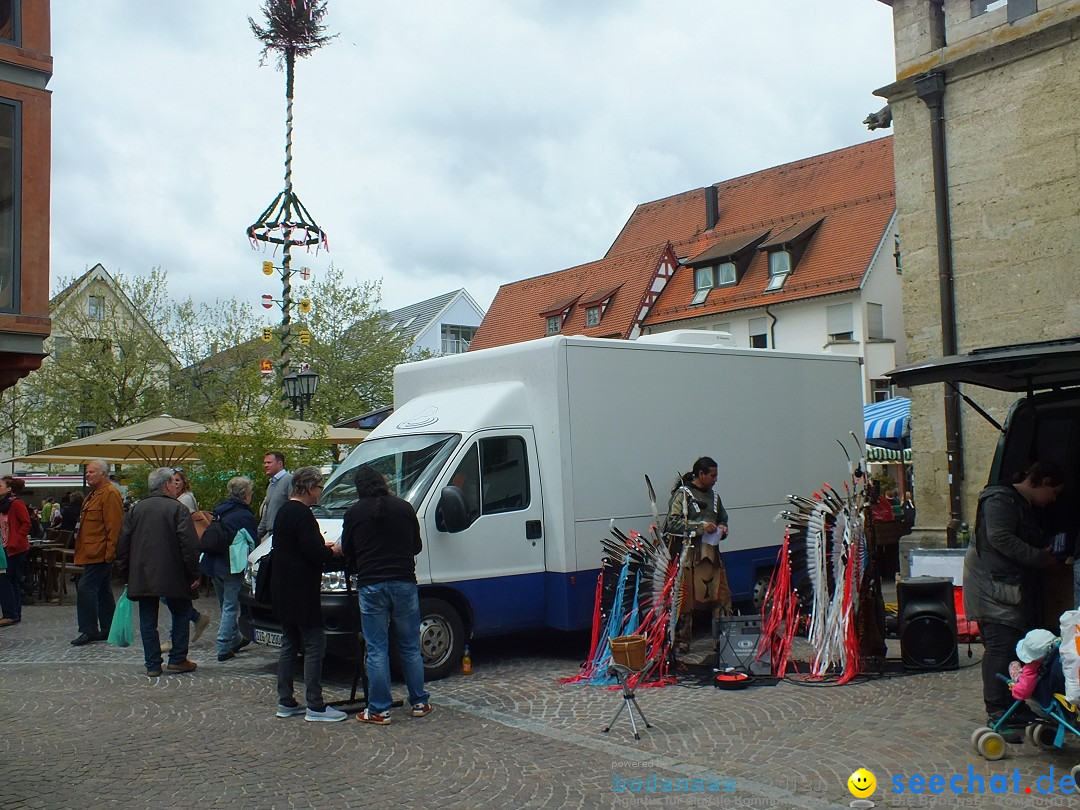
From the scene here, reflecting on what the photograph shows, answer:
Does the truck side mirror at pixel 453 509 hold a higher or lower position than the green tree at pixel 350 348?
lower

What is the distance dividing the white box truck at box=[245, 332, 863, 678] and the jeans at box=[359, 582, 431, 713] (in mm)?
824

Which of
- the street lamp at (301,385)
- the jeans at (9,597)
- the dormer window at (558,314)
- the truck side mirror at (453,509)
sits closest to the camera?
the truck side mirror at (453,509)

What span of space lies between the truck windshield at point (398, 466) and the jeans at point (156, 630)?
1.44 meters

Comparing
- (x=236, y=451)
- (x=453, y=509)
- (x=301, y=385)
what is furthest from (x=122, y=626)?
(x=301, y=385)

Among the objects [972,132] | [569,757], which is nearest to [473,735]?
[569,757]

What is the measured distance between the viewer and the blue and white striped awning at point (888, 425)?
1847 centimetres

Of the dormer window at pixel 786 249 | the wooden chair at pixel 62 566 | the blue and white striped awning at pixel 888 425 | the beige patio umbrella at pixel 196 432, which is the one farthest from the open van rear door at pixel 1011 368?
the dormer window at pixel 786 249

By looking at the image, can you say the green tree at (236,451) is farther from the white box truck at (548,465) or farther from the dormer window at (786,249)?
the dormer window at (786,249)

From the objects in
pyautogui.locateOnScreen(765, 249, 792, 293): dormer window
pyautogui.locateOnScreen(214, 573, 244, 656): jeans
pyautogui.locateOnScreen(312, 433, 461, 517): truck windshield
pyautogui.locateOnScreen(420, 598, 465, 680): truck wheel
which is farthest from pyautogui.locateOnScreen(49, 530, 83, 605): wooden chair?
pyautogui.locateOnScreen(765, 249, 792, 293): dormer window

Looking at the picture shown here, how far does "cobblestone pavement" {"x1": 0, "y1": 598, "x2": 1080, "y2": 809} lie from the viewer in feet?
17.9

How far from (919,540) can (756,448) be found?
3.51 meters

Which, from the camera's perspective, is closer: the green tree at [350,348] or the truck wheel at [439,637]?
the truck wheel at [439,637]

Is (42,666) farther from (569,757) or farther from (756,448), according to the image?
(756,448)

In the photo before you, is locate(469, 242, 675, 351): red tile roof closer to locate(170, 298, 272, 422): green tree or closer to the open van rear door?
locate(170, 298, 272, 422): green tree
